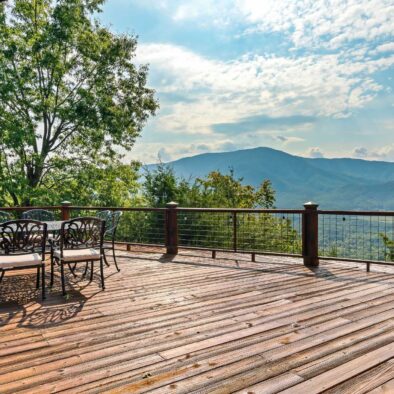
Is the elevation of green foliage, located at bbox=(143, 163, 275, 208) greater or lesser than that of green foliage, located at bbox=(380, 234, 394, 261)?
greater

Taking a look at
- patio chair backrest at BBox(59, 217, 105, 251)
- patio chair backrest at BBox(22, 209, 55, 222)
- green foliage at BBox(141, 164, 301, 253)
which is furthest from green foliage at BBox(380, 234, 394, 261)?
patio chair backrest at BBox(22, 209, 55, 222)

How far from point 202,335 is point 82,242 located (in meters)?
2.12

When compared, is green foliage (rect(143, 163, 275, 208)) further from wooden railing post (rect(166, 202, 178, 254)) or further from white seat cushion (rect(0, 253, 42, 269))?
white seat cushion (rect(0, 253, 42, 269))

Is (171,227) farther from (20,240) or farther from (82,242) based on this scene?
(20,240)

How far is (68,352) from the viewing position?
2521mm

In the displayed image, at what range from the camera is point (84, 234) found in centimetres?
425

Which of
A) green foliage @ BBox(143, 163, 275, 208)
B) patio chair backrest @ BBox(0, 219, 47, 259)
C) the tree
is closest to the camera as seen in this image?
patio chair backrest @ BBox(0, 219, 47, 259)

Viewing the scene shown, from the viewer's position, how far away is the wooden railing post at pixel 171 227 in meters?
6.41

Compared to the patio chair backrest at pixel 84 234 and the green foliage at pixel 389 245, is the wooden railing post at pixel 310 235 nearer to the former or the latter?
the green foliage at pixel 389 245

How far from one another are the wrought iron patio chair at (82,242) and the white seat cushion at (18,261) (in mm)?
276

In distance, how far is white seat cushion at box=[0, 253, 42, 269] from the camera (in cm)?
363

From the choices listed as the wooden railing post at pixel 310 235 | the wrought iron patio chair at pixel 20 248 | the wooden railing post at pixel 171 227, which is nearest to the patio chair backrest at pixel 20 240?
the wrought iron patio chair at pixel 20 248

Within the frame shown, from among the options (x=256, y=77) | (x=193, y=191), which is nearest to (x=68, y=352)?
(x=256, y=77)

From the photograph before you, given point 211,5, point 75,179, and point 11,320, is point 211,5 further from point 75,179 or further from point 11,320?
point 75,179
